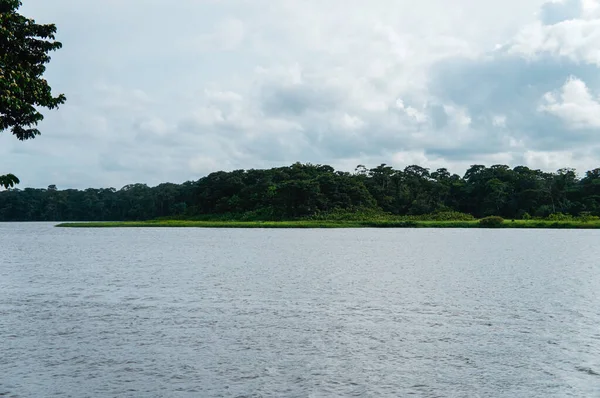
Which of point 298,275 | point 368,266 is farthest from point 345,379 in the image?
point 368,266

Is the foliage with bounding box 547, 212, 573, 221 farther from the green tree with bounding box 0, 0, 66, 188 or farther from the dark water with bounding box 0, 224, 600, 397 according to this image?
the green tree with bounding box 0, 0, 66, 188

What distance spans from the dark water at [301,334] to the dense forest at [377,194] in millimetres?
99417

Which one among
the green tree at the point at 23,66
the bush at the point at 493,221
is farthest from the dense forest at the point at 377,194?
the green tree at the point at 23,66

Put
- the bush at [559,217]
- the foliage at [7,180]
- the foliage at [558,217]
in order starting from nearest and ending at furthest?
the foliage at [7,180] < the bush at [559,217] < the foliage at [558,217]

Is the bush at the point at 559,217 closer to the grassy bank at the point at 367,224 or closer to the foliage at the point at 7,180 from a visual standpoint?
the grassy bank at the point at 367,224

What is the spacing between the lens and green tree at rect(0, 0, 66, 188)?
19703 mm

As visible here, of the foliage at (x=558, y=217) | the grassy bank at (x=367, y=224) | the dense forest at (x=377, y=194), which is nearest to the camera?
the grassy bank at (x=367, y=224)

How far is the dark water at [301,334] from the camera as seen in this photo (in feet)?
38.9

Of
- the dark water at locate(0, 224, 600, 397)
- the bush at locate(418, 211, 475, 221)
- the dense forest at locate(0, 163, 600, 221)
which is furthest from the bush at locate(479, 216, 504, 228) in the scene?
the dark water at locate(0, 224, 600, 397)

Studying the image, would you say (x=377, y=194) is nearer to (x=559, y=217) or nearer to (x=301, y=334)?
(x=559, y=217)

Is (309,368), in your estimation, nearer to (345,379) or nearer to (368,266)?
(345,379)

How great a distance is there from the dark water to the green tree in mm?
7286

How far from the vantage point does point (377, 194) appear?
143 metres

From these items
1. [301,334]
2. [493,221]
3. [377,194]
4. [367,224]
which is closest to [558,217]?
[493,221]
